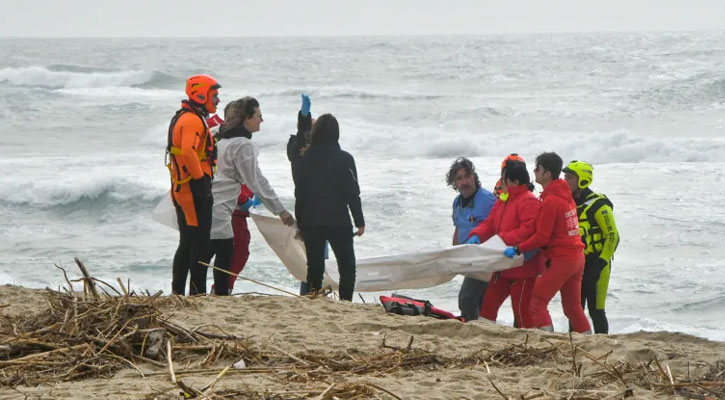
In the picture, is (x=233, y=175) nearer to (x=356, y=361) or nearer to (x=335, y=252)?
(x=335, y=252)

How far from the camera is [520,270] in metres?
7.56

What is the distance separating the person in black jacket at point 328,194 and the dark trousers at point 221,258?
1.92 feet

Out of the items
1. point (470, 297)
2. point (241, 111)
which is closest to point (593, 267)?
point (470, 297)

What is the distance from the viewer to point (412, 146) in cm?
2725

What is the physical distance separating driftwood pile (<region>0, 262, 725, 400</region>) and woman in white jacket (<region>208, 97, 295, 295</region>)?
6.02 feet

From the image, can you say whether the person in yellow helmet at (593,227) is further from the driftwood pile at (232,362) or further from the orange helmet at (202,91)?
the orange helmet at (202,91)

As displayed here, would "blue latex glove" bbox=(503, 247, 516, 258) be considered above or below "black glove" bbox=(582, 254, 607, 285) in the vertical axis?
above

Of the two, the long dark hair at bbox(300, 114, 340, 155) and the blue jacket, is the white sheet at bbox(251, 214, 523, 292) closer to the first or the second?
the blue jacket

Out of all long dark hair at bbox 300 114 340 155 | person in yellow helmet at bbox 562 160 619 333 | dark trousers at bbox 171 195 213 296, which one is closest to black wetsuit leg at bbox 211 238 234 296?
dark trousers at bbox 171 195 213 296

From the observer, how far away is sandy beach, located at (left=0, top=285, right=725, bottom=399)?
14.9ft

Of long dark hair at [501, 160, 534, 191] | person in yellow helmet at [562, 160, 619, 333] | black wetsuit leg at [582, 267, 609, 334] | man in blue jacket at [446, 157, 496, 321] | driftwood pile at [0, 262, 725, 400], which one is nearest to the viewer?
driftwood pile at [0, 262, 725, 400]

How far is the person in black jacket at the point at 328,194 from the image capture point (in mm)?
7562

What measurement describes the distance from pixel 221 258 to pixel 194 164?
0.96 m

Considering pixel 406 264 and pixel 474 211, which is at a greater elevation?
pixel 474 211
